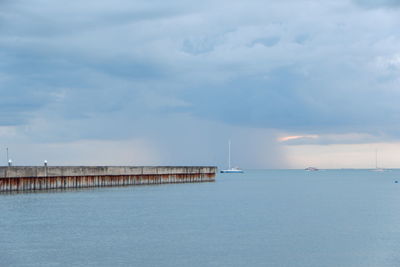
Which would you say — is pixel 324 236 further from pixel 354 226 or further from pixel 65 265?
pixel 65 265

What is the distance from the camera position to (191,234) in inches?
1437

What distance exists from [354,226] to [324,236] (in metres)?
6.82

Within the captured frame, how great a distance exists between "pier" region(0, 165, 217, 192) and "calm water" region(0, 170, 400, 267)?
498 cm

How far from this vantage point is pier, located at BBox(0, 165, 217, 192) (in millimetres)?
63875

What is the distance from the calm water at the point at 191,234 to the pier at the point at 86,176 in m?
4.98

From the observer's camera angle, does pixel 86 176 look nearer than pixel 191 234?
No

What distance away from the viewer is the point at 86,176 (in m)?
77.0

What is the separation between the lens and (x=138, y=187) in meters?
87.4

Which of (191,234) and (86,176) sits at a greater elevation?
(86,176)

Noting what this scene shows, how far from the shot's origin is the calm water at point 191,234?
2822 centimetres

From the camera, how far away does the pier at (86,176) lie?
6388 centimetres

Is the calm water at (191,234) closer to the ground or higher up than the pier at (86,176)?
closer to the ground

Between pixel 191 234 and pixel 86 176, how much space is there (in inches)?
1685

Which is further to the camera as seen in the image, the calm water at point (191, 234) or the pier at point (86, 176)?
the pier at point (86, 176)
